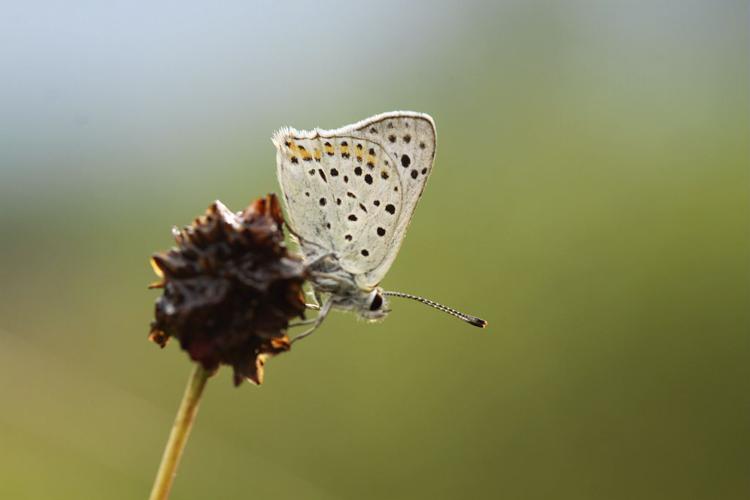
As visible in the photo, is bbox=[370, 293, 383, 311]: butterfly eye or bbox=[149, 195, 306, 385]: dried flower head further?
bbox=[370, 293, 383, 311]: butterfly eye

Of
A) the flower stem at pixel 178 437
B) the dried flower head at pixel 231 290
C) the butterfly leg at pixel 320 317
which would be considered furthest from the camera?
the butterfly leg at pixel 320 317

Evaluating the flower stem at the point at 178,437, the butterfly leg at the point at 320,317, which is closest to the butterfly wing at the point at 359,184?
the butterfly leg at the point at 320,317

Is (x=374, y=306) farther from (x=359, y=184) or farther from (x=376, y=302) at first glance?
(x=359, y=184)

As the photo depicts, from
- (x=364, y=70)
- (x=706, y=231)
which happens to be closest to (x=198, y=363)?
(x=706, y=231)

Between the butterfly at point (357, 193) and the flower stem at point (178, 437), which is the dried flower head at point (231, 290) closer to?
the flower stem at point (178, 437)

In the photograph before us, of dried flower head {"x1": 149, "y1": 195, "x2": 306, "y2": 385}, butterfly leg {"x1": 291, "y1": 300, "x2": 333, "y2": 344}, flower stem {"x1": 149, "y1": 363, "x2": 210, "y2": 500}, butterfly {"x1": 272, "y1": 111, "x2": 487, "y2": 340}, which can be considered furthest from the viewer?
butterfly {"x1": 272, "y1": 111, "x2": 487, "y2": 340}

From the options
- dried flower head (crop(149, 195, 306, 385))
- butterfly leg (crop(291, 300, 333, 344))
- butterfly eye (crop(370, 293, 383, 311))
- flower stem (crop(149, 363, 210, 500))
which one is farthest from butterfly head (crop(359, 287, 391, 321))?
flower stem (crop(149, 363, 210, 500))

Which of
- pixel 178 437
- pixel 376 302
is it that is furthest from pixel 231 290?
pixel 376 302

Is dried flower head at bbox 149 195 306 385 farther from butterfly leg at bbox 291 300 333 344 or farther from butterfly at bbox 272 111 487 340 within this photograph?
butterfly at bbox 272 111 487 340
